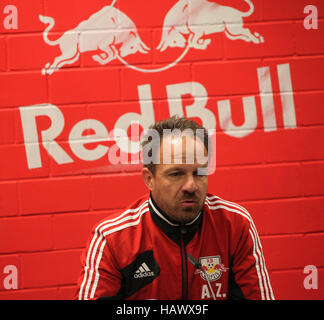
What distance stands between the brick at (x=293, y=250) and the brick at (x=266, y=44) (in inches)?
36.4

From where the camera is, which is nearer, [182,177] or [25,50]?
[182,177]

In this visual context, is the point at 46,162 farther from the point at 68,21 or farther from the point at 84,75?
the point at 68,21

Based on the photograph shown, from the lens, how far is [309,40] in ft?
6.16

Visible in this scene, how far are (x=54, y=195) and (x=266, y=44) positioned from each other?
129cm

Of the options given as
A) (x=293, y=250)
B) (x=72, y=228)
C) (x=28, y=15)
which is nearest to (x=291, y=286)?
(x=293, y=250)

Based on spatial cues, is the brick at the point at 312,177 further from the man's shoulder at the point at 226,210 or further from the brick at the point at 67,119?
the brick at the point at 67,119

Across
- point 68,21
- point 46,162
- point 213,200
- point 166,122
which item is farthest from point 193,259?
point 68,21

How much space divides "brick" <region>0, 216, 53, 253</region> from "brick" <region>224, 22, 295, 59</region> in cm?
123

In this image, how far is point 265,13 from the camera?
186cm

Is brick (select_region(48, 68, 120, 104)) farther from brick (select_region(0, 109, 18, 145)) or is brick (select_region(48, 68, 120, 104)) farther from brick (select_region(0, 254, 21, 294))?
brick (select_region(0, 254, 21, 294))

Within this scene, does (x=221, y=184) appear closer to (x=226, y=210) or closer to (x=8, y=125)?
(x=226, y=210)

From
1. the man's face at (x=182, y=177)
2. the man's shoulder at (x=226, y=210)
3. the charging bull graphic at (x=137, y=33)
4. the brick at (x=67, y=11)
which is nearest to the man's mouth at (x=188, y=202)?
the man's face at (x=182, y=177)

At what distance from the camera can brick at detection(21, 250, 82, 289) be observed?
71.7 inches
